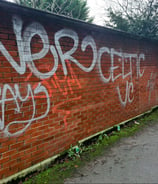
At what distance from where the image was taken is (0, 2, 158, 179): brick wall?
86.5 inches

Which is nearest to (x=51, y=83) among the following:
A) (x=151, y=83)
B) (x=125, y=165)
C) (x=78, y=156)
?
(x=78, y=156)

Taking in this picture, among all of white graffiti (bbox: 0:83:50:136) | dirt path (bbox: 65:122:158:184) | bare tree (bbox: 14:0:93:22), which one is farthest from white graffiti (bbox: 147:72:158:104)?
white graffiti (bbox: 0:83:50:136)

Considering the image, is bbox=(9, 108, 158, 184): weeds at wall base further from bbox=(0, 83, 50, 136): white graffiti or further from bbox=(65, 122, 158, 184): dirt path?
bbox=(0, 83, 50, 136): white graffiti

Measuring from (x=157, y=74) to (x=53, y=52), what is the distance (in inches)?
203

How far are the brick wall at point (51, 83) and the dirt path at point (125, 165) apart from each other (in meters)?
0.62

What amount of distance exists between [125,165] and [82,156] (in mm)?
809

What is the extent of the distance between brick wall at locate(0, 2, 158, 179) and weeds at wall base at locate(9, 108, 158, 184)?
6.9 inches

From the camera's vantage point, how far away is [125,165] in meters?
2.75

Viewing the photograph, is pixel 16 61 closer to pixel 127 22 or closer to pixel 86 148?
pixel 86 148

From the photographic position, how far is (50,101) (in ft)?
8.83

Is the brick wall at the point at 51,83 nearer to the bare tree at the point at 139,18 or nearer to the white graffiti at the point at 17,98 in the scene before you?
the white graffiti at the point at 17,98

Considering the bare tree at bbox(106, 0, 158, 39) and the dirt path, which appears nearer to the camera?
the dirt path

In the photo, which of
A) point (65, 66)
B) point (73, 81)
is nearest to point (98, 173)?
point (73, 81)

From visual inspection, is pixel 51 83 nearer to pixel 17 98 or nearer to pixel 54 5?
pixel 17 98
